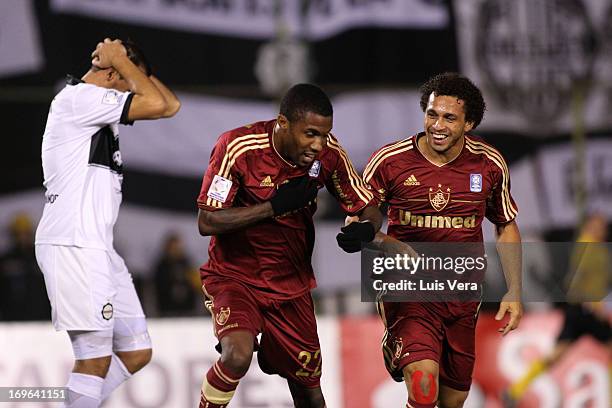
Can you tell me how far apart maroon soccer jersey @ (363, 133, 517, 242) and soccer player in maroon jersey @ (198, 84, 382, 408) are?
20 centimetres

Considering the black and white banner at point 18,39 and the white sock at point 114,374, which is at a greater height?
the black and white banner at point 18,39

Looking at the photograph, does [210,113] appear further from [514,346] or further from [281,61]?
[514,346]

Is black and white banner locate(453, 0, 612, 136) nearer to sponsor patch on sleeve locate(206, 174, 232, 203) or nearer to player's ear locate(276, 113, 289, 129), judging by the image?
player's ear locate(276, 113, 289, 129)

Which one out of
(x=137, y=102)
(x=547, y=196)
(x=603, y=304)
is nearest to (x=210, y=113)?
(x=547, y=196)

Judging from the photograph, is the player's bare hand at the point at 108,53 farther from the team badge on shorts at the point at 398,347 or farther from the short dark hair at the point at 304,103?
the team badge on shorts at the point at 398,347

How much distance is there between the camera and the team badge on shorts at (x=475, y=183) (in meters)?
6.04

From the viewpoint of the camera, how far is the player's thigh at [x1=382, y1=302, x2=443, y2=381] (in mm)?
5824

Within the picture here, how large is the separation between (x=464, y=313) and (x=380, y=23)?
5956mm

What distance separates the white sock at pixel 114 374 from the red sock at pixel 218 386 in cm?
91

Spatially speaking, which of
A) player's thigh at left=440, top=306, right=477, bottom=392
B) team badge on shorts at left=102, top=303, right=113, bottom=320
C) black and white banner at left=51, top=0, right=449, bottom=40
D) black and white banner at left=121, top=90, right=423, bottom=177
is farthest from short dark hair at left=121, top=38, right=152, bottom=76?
black and white banner at left=51, top=0, right=449, bottom=40

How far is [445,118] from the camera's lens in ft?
19.4

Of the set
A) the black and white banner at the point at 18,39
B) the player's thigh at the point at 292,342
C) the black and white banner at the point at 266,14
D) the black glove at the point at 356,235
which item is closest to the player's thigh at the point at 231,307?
the player's thigh at the point at 292,342

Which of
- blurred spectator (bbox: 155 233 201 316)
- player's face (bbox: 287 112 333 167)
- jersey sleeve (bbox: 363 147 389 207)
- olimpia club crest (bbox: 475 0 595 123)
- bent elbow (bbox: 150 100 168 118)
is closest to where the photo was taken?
Answer: player's face (bbox: 287 112 333 167)

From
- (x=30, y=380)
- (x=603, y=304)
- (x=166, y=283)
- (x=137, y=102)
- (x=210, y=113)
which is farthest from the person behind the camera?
(x=210, y=113)
